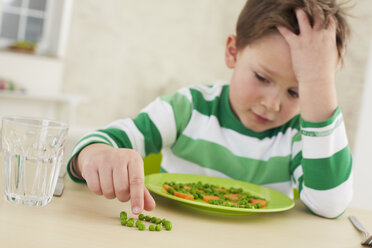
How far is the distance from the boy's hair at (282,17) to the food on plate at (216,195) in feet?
1.40

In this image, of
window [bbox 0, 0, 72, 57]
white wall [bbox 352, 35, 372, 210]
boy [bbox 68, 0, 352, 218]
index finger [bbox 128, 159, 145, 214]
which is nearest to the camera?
index finger [bbox 128, 159, 145, 214]

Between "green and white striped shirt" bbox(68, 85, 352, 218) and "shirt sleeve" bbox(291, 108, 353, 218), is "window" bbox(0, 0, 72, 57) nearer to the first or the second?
"green and white striped shirt" bbox(68, 85, 352, 218)

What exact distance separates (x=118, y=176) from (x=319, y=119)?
50 cm

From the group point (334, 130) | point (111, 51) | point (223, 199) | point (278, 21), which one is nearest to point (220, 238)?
point (223, 199)

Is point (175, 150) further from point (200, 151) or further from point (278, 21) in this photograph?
point (278, 21)

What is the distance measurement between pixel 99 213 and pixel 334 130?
0.56m

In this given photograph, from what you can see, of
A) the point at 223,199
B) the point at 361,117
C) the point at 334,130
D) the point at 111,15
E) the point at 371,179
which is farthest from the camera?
the point at 111,15

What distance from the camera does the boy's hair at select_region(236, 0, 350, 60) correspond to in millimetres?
1076

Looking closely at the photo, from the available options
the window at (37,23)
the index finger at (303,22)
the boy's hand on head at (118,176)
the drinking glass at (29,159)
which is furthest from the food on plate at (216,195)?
the window at (37,23)

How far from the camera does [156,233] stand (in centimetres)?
60

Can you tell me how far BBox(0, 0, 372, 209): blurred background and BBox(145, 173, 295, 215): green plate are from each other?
9.35ft

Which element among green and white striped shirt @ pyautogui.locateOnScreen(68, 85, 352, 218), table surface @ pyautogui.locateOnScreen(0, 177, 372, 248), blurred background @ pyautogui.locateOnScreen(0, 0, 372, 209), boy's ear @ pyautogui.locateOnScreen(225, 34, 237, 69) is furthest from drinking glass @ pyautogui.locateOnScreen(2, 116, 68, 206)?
blurred background @ pyautogui.locateOnScreen(0, 0, 372, 209)

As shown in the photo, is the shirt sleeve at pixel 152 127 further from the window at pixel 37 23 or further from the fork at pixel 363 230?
the window at pixel 37 23

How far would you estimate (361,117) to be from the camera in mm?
3832
